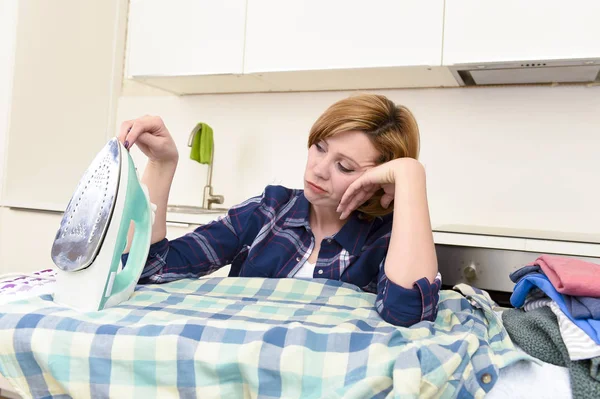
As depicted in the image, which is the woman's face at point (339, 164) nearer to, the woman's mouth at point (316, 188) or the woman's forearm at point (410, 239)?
the woman's mouth at point (316, 188)

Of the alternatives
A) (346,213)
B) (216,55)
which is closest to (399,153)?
(346,213)

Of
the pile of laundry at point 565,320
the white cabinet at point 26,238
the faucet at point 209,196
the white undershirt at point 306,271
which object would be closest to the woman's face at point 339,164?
the white undershirt at point 306,271

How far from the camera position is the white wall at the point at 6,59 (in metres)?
2.24

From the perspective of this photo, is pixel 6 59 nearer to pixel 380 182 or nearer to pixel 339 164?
pixel 339 164

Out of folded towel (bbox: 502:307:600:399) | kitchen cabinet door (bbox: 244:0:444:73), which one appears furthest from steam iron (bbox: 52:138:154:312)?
kitchen cabinet door (bbox: 244:0:444:73)

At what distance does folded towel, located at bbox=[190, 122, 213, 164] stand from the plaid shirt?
3.97ft

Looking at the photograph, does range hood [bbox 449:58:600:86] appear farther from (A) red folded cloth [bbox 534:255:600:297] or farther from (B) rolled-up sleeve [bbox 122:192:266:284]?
(A) red folded cloth [bbox 534:255:600:297]

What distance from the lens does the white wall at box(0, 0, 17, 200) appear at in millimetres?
2240

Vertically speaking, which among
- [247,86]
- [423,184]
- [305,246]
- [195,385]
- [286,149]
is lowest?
[195,385]

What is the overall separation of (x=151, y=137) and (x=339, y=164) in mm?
365

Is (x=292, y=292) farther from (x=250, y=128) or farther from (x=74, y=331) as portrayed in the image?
(x=250, y=128)

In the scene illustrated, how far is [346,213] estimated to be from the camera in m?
1.11

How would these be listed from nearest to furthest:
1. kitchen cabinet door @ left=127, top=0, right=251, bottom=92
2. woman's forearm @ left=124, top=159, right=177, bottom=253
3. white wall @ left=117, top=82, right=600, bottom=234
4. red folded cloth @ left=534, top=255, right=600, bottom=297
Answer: red folded cloth @ left=534, top=255, right=600, bottom=297 < woman's forearm @ left=124, top=159, right=177, bottom=253 < white wall @ left=117, top=82, right=600, bottom=234 < kitchen cabinet door @ left=127, top=0, right=251, bottom=92

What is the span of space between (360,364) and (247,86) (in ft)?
6.39
